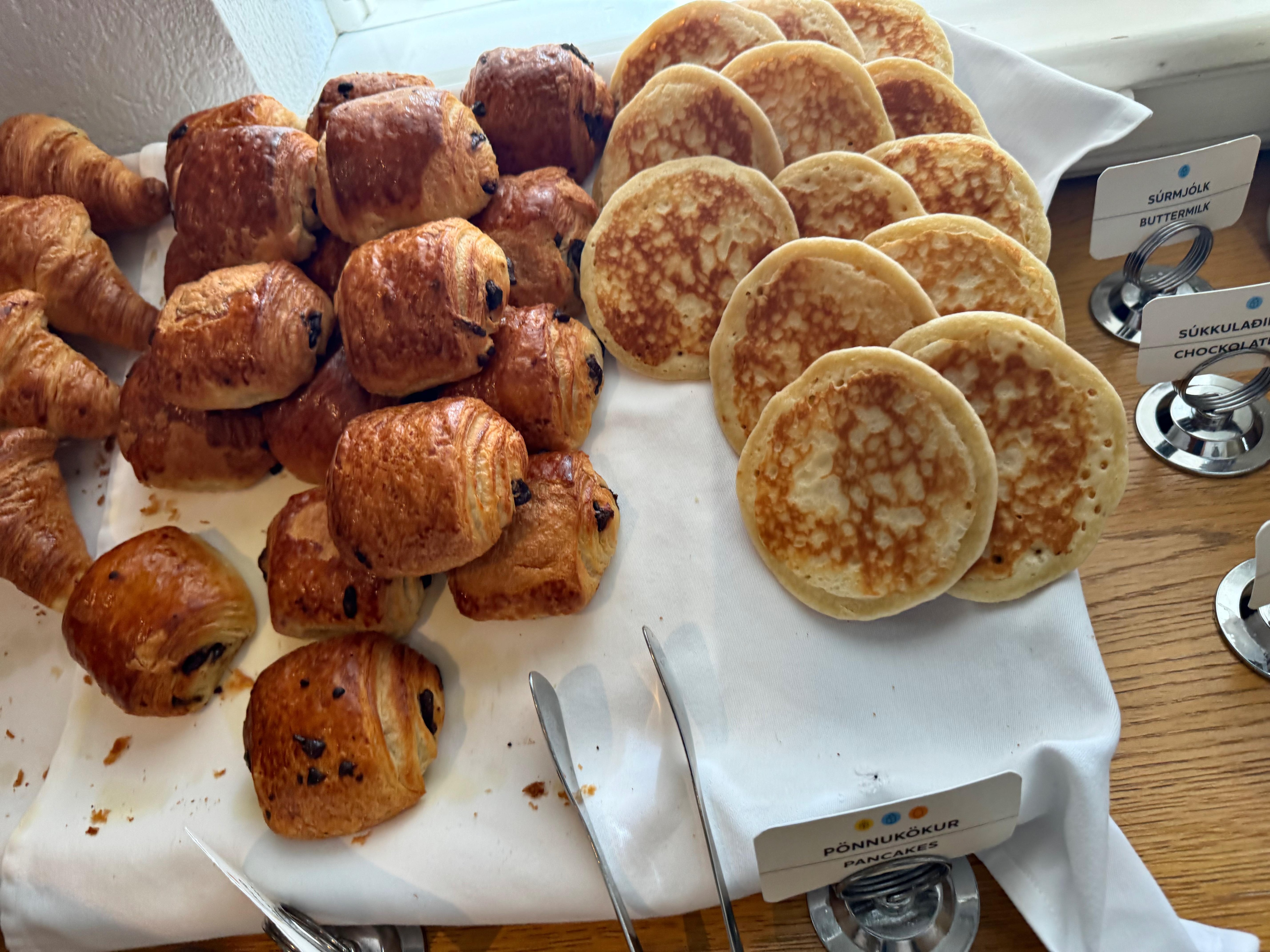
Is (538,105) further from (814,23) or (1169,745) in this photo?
(1169,745)

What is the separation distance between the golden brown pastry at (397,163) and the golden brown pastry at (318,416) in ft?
0.85

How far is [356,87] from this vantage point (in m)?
1.51

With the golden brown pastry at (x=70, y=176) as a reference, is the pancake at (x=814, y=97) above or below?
below

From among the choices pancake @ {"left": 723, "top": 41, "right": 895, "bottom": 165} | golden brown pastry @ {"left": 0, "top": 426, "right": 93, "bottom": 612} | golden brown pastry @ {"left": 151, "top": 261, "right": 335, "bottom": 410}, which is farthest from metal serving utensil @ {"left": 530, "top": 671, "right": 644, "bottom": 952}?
pancake @ {"left": 723, "top": 41, "right": 895, "bottom": 165}

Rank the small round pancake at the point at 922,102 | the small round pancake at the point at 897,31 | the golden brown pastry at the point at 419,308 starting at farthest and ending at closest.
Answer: the small round pancake at the point at 897,31 → the small round pancake at the point at 922,102 → the golden brown pastry at the point at 419,308

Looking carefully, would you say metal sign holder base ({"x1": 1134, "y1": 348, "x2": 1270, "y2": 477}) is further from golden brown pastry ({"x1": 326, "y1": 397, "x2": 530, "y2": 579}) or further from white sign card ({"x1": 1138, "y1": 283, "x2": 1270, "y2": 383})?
golden brown pastry ({"x1": 326, "y1": 397, "x2": 530, "y2": 579})

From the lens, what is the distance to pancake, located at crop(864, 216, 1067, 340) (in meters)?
1.17

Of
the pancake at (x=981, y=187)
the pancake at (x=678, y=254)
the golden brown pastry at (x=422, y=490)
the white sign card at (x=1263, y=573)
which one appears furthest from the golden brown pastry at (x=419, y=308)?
the white sign card at (x=1263, y=573)

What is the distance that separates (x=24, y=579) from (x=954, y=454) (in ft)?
5.02

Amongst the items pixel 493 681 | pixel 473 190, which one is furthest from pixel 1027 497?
pixel 473 190

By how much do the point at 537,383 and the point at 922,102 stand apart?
873 millimetres

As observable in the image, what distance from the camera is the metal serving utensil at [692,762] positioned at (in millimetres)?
898

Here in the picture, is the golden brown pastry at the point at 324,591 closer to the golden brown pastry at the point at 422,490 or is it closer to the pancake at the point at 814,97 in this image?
the golden brown pastry at the point at 422,490

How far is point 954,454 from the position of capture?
105 cm
